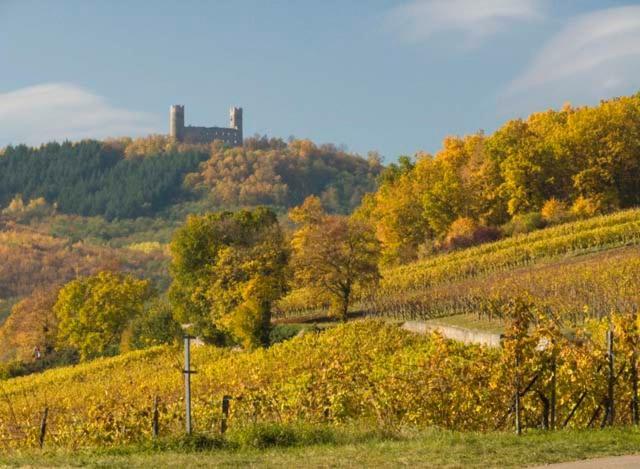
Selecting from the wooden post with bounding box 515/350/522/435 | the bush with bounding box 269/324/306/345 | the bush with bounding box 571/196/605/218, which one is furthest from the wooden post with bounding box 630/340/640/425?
the bush with bounding box 571/196/605/218

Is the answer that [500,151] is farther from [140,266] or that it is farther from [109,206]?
[109,206]

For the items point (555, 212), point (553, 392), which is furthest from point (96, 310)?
point (553, 392)

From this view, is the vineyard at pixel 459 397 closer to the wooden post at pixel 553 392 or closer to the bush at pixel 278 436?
the wooden post at pixel 553 392

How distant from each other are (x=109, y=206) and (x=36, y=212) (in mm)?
15615

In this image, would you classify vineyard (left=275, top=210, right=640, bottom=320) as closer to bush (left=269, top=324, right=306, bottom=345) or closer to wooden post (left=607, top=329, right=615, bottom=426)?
bush (left=269, top=324, right=306, bottom=345)

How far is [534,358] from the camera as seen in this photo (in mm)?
15531

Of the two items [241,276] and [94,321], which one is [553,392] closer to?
[241,276]

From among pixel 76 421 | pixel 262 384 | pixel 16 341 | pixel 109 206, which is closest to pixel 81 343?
pixel 16 341

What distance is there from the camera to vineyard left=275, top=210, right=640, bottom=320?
33438mm

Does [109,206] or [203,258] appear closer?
[203,258]

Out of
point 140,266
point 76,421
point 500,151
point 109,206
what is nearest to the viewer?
point 76,421

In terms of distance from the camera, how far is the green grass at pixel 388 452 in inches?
496

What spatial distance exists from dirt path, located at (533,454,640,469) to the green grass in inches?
10.3

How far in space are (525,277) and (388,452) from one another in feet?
96.4
